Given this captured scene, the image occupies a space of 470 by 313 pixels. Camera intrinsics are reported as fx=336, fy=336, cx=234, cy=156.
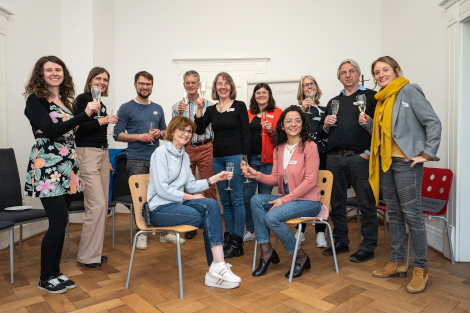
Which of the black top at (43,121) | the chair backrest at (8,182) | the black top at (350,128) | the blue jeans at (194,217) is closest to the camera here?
the black top at (43,121)

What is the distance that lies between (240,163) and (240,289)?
1.00 m

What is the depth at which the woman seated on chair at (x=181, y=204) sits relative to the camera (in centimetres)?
237

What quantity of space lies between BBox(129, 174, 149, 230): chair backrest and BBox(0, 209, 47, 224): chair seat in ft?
3.57

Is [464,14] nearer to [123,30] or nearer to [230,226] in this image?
[230,226]

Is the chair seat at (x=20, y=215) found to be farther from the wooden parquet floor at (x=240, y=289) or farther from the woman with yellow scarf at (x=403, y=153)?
the woman with yellow scarf at (x=403, y=153)

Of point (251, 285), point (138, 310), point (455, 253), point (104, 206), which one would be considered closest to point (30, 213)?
point (104, 206)

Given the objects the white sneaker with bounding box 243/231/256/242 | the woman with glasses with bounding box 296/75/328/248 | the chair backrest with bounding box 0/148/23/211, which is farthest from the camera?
the white sneaker with bounding box 243/231/256/242

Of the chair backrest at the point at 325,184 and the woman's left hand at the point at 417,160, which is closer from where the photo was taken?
the woman's left hand at the point at 417,160

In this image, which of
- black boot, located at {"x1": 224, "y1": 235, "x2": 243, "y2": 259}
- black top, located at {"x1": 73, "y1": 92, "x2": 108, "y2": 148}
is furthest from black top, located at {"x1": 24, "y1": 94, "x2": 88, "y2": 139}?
black boot, located at {"x1": 224, "y1": 235, "x2": 243, "y2": 259}

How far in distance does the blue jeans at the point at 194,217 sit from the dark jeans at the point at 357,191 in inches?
49.1

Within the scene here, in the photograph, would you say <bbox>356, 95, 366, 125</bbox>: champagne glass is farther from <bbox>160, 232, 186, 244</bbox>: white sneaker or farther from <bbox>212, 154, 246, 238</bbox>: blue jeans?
<bbox>160, 232, 186, 244</bbox>: white sneaker

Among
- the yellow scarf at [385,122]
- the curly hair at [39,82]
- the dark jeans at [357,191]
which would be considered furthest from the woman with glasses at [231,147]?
the curly hair at [39,82]

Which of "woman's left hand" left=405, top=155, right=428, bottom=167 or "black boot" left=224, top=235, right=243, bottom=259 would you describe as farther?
"black boot" left=224, top=235, right=243, bottom=259

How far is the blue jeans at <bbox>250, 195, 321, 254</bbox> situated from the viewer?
2.52m
